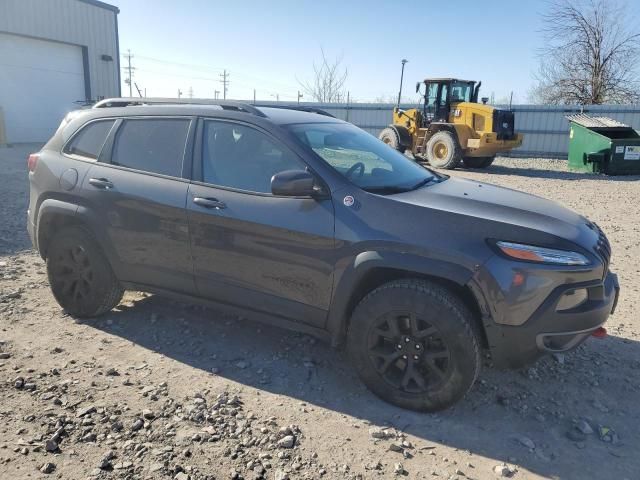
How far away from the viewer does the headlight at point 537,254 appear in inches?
109

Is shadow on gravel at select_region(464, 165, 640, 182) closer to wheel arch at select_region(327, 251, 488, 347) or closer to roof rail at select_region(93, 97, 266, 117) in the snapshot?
roof rail at select_region(93, 97, 266, 117)

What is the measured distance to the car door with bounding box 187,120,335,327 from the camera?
3189 mm

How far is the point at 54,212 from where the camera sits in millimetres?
4102

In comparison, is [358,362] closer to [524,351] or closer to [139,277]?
[524,351]

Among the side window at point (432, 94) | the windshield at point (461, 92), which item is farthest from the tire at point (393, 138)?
the windshield at point (461, 92)

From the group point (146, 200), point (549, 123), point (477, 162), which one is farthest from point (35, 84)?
point (549, 123)

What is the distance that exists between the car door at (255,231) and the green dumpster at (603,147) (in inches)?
582

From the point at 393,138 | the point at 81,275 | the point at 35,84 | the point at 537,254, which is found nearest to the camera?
the point at 537,254

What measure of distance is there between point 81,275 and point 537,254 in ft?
11.4

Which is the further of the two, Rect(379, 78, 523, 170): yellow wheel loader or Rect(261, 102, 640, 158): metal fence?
Rect(261, 102, 640, 158): metal fence

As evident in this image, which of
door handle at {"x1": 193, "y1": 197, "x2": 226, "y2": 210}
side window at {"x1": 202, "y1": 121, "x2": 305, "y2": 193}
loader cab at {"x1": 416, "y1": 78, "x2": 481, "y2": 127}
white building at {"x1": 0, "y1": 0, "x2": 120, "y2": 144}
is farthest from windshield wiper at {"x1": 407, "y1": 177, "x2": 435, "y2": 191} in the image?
white building at {"x1": 0, "y1": 0, "x2": 120, "y2": 144}

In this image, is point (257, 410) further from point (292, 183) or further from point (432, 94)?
point (432, 94)

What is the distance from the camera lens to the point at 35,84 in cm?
1828

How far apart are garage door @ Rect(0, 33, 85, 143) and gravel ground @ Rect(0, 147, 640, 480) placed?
16.4m
